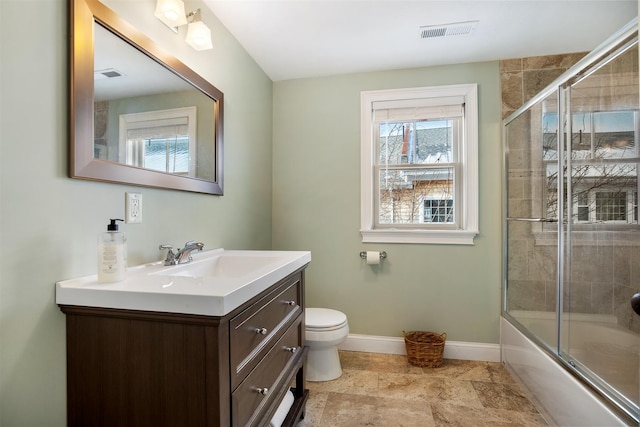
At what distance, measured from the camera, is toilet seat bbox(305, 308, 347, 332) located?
6.30 ft

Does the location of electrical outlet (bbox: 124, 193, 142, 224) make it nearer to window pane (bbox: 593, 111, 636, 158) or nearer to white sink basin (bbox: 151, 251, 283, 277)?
white sink basin (bbox: 151, 251, 283, 277)

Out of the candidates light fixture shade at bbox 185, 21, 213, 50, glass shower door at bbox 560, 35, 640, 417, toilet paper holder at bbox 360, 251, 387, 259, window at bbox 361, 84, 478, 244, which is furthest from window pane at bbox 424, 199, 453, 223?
light fixture shade at bbox 185, 21, 213, 50

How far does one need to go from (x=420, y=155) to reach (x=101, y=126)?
2.11 m

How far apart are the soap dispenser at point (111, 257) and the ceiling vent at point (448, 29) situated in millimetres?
1976

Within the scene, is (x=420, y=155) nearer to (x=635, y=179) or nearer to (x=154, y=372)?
(x=635, y=179)

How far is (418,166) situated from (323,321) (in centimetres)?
139

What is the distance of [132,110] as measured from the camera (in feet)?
3.92

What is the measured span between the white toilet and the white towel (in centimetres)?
41

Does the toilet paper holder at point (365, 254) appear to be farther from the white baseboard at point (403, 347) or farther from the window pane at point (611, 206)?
the window pane at point (611, 206)

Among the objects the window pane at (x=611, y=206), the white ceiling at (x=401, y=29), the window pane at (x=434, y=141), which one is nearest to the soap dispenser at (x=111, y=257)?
the white ceiling at (x=401, y=29)

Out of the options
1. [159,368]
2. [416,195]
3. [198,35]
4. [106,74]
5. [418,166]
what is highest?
[198,35]

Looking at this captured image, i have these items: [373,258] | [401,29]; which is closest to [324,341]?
[373,258]

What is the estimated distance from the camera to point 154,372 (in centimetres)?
83

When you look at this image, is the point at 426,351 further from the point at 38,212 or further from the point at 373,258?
the point at 38,212
